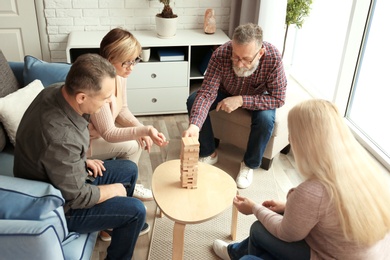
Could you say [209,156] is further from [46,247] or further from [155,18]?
[46,247]

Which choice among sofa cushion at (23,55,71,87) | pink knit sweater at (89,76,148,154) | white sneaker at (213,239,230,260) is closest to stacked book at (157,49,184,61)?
sofa cushion at (23,55,71,87)

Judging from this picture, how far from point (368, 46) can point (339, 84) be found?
34 centimetres

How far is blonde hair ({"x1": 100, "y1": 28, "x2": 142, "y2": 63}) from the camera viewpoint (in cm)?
186

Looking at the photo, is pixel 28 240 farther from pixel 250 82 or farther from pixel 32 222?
pixel 250 82

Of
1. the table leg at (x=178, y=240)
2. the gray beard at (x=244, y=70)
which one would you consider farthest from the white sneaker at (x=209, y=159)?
the table leg at (x=178, y=240)

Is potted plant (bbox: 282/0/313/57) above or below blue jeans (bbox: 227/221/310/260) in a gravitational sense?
above

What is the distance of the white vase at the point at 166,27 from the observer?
3.06 m

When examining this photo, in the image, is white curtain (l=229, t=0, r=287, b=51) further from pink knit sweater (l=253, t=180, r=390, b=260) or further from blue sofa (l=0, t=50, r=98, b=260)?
blue sofa (l=0, t=50, r=98, b=260)

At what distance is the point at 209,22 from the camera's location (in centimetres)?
327

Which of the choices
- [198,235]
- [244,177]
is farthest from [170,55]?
[198,235]

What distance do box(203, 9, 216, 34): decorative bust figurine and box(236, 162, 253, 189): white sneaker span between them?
128 cm

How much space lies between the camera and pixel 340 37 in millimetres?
3279

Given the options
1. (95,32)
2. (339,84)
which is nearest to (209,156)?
(339,84)

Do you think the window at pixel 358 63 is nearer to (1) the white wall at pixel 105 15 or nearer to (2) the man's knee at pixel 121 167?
(1) the white wall at pixel 105 15
